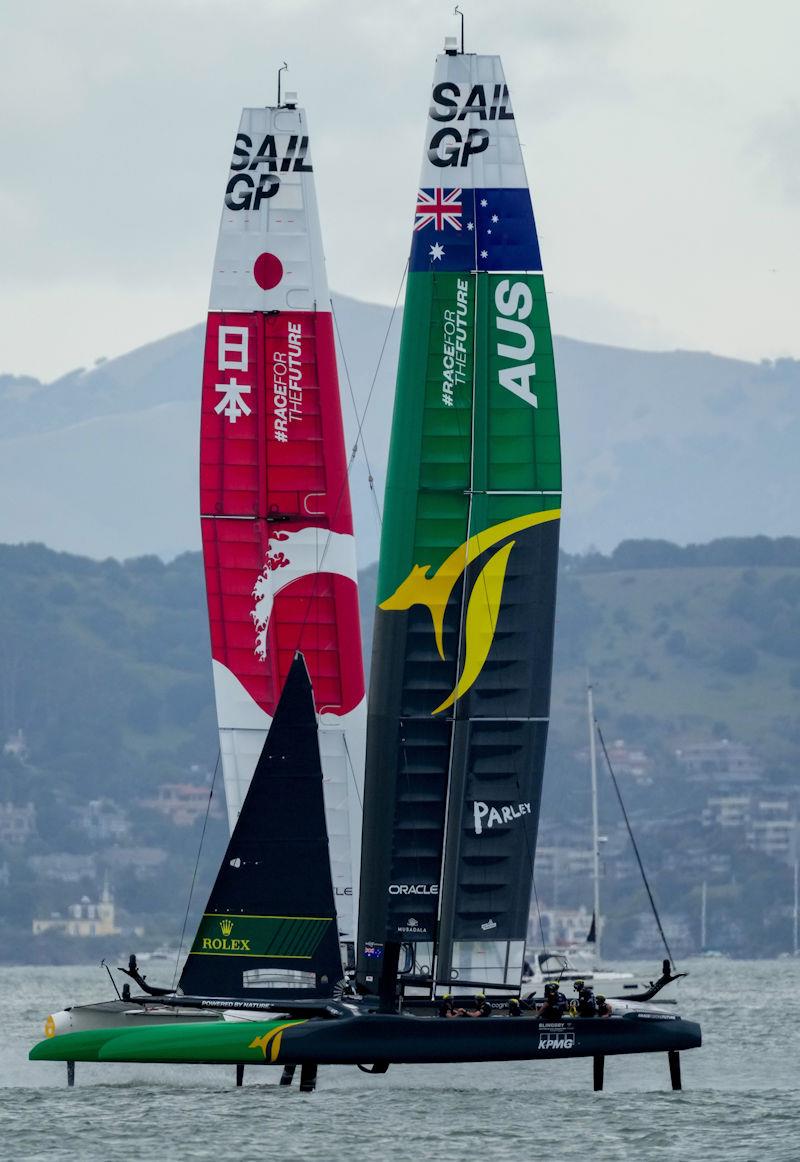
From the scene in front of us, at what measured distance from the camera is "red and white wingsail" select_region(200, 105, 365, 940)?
35.9m

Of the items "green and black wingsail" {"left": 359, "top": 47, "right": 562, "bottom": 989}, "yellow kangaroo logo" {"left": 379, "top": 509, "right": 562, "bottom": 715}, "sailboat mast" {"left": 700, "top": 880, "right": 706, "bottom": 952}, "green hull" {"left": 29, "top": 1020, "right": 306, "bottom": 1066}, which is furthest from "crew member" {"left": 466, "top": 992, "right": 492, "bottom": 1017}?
"sailboat mast" {"left": 700, "top": 880, "right": 706, "bottom": 952}

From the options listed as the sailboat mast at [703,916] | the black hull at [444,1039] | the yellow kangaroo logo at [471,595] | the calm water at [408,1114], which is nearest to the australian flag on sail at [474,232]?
the yellow kangaroo logo at [471,595]

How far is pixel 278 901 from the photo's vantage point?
29797 mm

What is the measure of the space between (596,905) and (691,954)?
102500mm

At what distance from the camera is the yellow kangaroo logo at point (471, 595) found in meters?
31.8

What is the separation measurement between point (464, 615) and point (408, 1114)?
583 centimetres

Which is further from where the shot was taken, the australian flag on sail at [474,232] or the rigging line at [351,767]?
the rigging line at [351,767]

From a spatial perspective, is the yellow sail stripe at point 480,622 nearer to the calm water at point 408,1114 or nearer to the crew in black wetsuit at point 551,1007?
the crew in black wetsuit at point 551,1007

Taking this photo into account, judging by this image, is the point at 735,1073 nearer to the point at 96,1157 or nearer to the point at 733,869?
the point at 96,1157

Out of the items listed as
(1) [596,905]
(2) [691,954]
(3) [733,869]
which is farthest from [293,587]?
(3) [733,869]

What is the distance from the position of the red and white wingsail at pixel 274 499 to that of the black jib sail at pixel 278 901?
5.77m

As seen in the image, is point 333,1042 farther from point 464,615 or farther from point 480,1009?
point 464,615

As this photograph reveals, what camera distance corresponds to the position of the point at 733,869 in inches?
7613

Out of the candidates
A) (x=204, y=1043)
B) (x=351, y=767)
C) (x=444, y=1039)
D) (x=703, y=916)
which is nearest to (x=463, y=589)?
(x=351, y=767)
